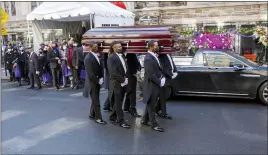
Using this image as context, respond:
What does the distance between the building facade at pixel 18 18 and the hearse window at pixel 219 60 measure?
1655cm

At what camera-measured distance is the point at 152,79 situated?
5.74 meters

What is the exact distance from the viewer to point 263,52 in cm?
1292

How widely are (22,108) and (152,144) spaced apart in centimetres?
451

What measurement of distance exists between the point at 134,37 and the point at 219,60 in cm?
274

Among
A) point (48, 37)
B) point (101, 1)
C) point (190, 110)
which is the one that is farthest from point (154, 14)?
point (190, 110)

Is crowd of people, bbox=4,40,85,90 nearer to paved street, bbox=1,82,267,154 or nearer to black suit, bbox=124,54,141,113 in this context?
paved street, bbox=1,82,267,154

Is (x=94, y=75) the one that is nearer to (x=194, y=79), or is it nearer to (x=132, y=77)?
(x=132, y=77)

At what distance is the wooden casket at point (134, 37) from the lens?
6.27 metres

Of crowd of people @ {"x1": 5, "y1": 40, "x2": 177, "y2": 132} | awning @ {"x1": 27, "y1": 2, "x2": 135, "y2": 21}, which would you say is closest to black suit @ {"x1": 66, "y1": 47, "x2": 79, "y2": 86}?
awning @ {"x1": 27, "y1": 2, "x2": 135, "y2": 21}

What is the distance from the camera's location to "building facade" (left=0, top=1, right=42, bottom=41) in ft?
Answer: 69.9

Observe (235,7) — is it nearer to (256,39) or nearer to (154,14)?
(256,39)

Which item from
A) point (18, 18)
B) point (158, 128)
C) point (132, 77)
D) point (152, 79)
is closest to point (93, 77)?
point (132, 77)

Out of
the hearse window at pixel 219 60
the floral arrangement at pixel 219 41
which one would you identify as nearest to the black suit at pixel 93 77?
the hearse window at pixel 219 60

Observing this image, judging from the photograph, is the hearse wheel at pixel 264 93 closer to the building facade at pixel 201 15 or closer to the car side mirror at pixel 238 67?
the car side mirror at pixel 238 67
